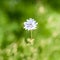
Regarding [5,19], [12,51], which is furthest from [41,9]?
[12,51]

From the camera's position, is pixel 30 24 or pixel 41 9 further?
pixel 41 9

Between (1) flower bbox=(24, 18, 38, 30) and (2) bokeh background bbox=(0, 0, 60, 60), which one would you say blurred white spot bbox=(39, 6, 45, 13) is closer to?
(2) bokeh background bbox=(0, 0, 60, 60)

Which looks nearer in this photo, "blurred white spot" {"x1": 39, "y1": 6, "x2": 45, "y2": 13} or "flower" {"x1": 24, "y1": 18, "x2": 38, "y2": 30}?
"flower" {"x1": 24, "y1": 18, "x2": 38, "y2": 30}

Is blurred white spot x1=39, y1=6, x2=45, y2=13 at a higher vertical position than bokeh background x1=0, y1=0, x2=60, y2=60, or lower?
higher

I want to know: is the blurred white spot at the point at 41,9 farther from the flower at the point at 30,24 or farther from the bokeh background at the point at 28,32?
the flower at the point at 30,24

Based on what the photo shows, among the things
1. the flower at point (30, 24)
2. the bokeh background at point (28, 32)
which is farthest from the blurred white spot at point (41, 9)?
the flower at point (30, 24)

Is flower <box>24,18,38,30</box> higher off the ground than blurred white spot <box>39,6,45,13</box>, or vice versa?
blurred white spot <box>39,6,45,13</box>

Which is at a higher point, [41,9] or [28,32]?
[41,9]

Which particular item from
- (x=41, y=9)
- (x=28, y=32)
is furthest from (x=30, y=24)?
(x=41, y=9)

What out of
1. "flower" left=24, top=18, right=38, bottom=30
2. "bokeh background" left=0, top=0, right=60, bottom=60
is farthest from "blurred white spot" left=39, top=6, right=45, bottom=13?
"flower" left=24, top=18, right=38, bottom=30

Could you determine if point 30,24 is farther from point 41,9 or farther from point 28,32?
point 41,9

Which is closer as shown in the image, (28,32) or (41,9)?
(28,32)
